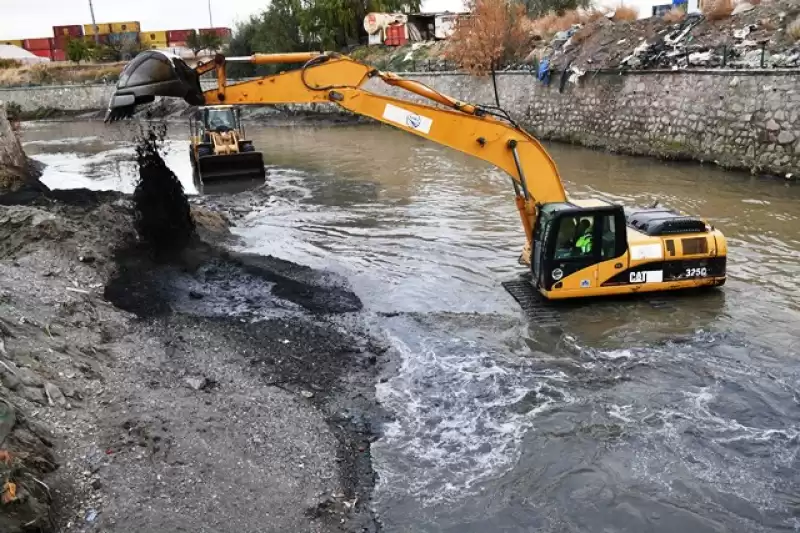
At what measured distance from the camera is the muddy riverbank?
5.25 m

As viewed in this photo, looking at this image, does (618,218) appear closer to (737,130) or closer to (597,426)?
(597,426)

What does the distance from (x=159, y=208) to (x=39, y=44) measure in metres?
79.3

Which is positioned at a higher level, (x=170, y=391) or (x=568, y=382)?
(x=170, y=391)

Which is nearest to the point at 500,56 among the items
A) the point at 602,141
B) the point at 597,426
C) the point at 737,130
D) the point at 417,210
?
the point at 602,141

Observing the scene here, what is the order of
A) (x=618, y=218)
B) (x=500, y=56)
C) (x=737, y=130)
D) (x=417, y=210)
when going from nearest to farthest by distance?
(x=618, y=218)
(x=417, y=210)
(x=737, y=130)
(x=500, y=56)

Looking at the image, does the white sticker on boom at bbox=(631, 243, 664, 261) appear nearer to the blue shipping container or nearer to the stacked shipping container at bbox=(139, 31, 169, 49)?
the stacked shipping container at bbox=(139, 31, 169, 49)

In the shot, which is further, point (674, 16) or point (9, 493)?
point (674, 16)

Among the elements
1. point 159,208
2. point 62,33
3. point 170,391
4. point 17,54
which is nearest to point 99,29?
point 62,33

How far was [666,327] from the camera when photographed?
9.64 metres

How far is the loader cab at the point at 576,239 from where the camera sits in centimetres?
956

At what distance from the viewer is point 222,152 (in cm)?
2033

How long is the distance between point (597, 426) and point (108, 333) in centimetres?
584

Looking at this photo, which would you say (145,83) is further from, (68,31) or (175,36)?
(68,31)

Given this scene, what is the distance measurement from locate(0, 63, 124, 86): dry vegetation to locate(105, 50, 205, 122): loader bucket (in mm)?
53237
